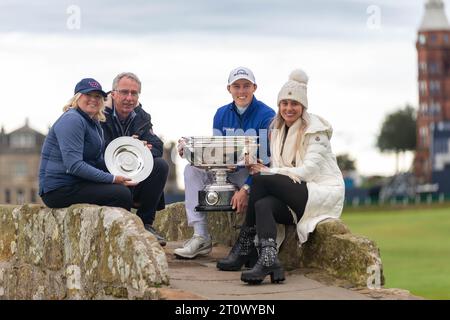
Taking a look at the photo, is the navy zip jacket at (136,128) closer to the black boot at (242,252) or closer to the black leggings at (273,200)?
the black boot at (242,252)

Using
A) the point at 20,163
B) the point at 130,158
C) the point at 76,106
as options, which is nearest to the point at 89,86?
the point at 76,106

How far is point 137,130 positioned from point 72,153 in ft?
4.72

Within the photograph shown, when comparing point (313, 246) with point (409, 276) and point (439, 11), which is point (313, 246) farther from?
point (439, 11)

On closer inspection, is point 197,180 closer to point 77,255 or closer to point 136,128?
point 136,128

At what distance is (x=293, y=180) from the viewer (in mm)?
9969

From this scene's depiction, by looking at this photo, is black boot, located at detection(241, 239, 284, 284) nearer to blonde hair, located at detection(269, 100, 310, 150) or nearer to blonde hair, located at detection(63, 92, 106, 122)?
blonde hair, located at detection(269, 100, 310, 150)

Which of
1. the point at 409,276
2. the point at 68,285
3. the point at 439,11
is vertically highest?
the point at 439,11

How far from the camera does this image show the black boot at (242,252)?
10406 millimetres

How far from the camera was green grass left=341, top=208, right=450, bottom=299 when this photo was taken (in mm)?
29953

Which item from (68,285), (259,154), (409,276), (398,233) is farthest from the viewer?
(398,233)

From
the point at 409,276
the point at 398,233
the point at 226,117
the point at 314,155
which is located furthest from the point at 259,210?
the point at 398,233

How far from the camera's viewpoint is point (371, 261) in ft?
31.3

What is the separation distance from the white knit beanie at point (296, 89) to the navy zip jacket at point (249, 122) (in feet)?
2.20
